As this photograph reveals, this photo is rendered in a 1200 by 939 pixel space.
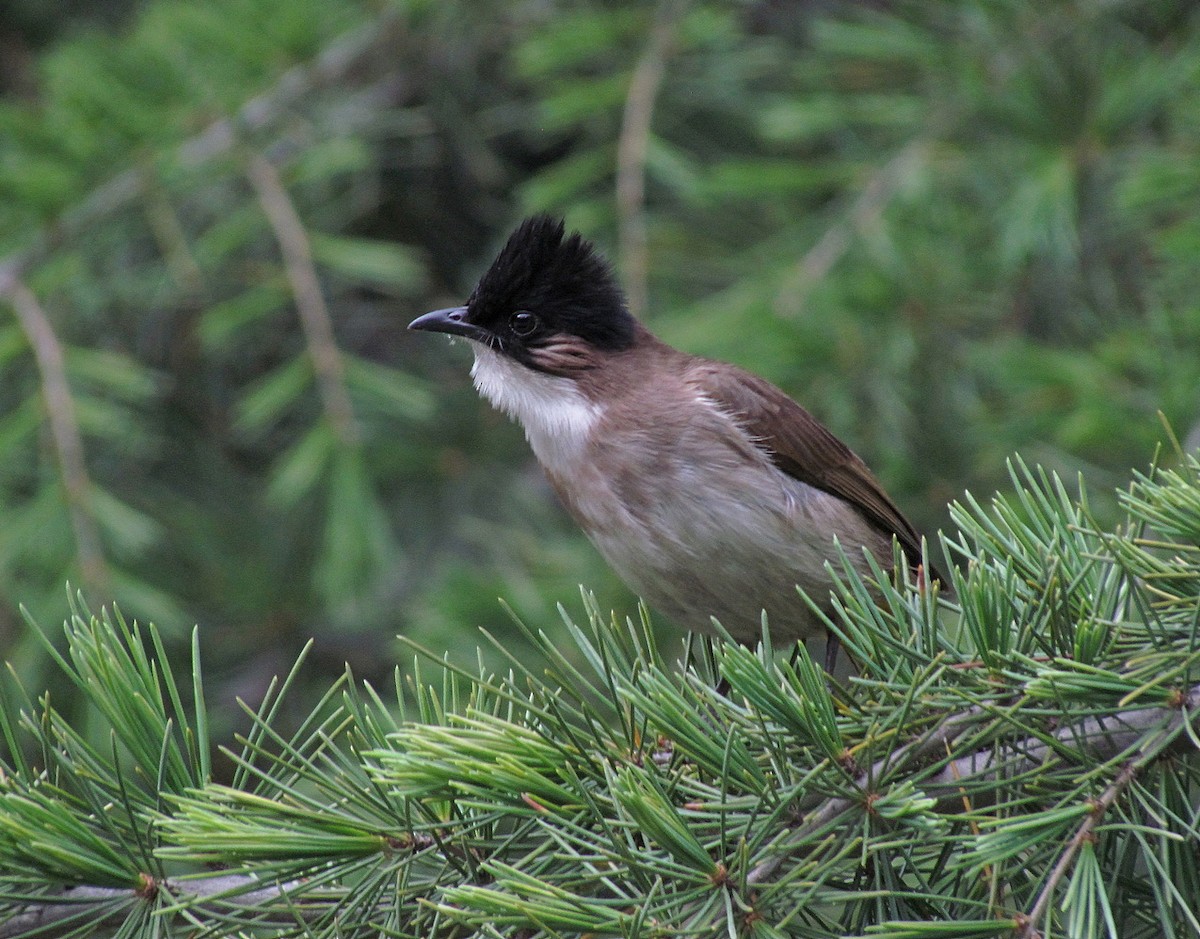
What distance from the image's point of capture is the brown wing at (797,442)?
10.3 ft

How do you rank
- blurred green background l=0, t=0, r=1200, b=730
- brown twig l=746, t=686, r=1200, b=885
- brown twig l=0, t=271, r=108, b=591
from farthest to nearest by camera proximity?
blurred green background l=0, t=0, r=1200, b=730, brown twig l=0, t=271, r=108, b=591, brown twig l=746, t=686, r=1200, b=885

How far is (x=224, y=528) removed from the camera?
16.0 feet

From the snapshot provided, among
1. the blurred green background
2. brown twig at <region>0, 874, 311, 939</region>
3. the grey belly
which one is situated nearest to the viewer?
brown twig at <region>0, 874, 311, 939</region>

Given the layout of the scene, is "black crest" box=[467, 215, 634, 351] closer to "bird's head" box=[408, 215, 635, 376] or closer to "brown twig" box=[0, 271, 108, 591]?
"bird's head" box=[408, 215, 635, 376]

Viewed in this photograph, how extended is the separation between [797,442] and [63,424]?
1.91 metres

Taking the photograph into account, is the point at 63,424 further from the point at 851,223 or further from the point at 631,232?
the point at 851,223

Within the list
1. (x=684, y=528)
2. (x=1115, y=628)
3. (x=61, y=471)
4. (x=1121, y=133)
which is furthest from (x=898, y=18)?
(x=1115, y=628)

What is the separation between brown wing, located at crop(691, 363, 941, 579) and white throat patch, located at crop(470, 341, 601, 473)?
1.02ft

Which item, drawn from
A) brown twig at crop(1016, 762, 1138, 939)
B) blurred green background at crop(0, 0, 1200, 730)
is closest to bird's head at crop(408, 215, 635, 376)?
blurred green background at crop(0, 0, 1200, 730)

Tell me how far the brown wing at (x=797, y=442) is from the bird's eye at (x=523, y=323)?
1.39 ft

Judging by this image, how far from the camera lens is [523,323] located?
3.29m

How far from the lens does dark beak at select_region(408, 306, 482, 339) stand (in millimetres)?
3260

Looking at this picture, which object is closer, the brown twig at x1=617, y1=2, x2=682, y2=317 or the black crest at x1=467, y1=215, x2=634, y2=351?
the black crest at x1=467, y1=215, x2=634, y2=351

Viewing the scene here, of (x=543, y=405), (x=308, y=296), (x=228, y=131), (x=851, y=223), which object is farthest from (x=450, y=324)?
(x=851, y=223)
